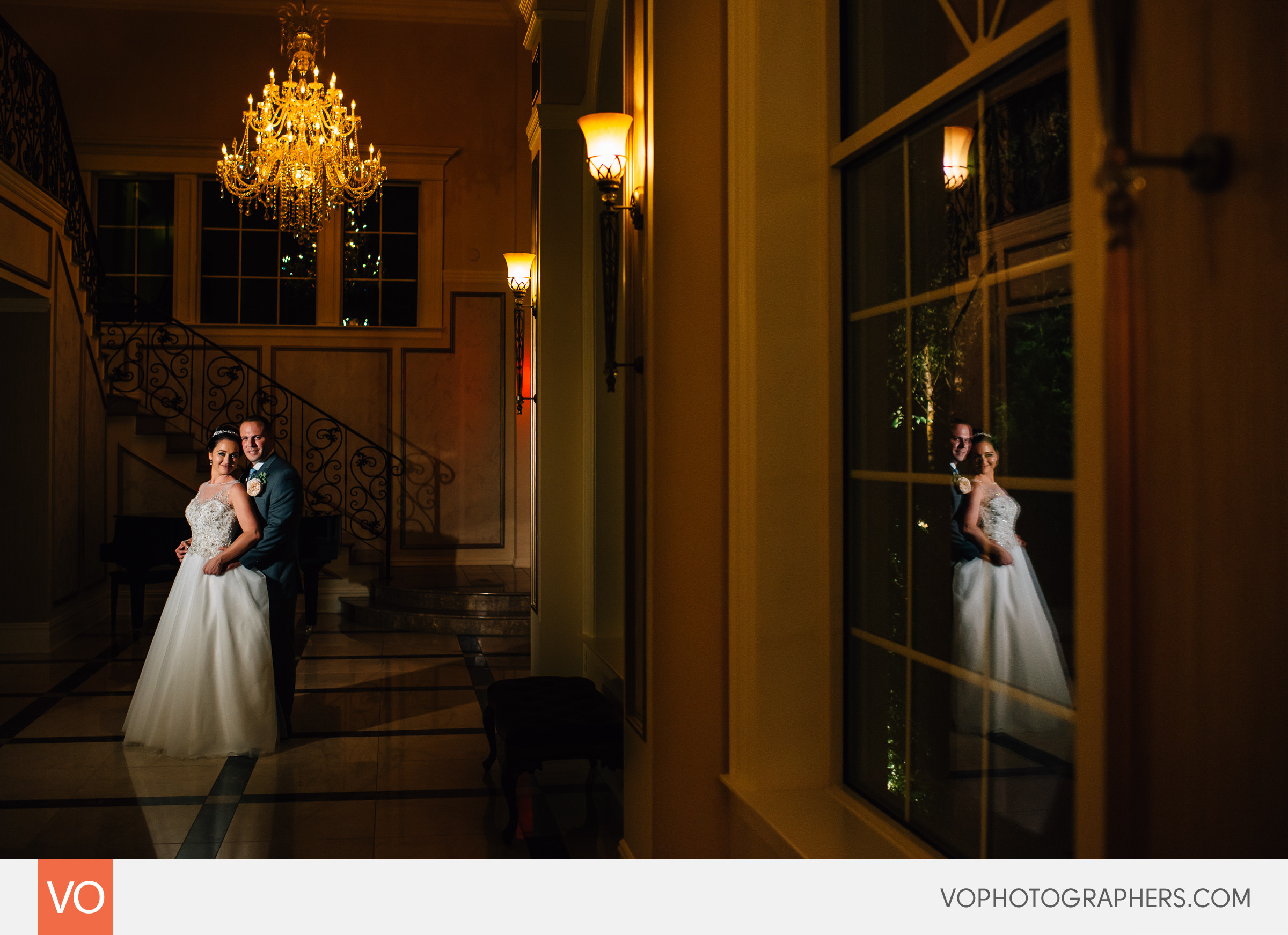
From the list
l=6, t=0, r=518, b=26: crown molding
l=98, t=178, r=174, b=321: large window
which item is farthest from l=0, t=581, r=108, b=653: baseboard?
l=6, t=0, r=518, b=26: crown molding

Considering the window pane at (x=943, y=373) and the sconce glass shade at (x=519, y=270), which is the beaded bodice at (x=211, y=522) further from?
the window pane at (x=943, y=373)

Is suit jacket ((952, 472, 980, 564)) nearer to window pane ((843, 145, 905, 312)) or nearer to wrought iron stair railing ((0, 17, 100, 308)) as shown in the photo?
window pane ((843, 145, 905, 312))

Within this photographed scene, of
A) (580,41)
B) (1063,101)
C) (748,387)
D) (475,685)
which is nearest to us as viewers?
(1063,101)

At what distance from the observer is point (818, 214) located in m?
2.19

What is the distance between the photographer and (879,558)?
2.02m

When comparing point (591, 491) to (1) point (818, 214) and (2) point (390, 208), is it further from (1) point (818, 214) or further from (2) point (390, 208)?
(2) point (390, 208)

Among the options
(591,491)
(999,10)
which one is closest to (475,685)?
(591,491)

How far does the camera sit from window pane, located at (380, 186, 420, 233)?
9.63 m

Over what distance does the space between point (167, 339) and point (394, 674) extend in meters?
4.72

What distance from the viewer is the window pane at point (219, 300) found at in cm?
933

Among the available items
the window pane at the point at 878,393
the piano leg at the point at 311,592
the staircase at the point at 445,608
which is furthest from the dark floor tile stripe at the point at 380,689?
the window pane at the point at 878,393

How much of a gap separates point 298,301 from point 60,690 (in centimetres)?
493

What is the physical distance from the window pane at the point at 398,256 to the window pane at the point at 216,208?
58.2 inches

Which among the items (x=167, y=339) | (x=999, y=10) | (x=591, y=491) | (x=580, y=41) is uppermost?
(x=580, y=41)
